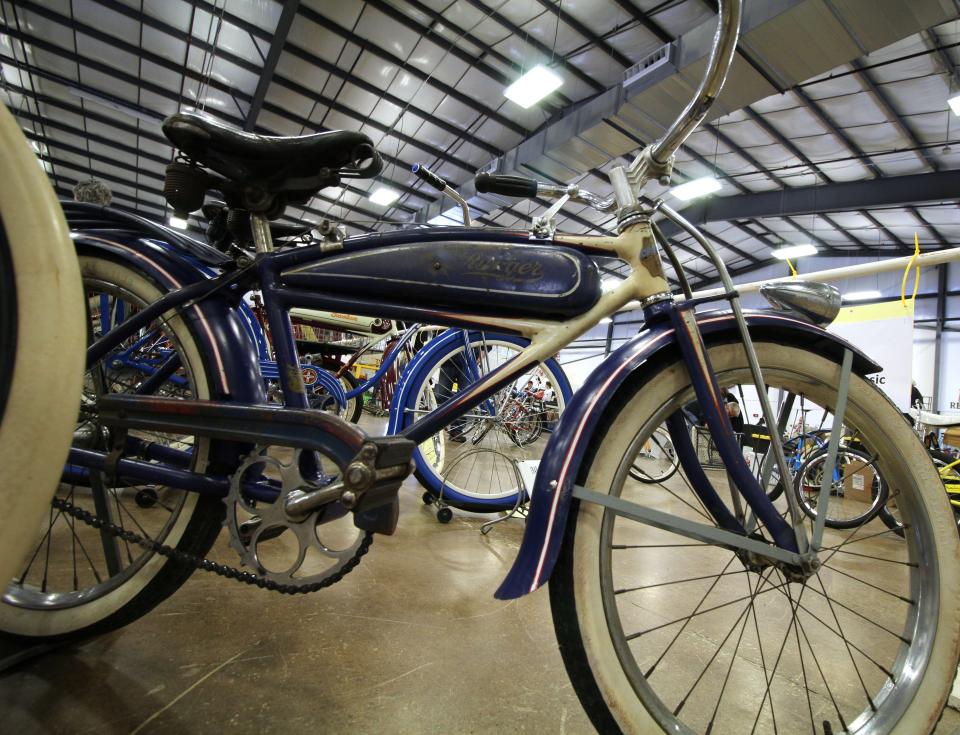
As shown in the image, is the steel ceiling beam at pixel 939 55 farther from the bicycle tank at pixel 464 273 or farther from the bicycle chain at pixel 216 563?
the bicycle chain at pixel 216 563

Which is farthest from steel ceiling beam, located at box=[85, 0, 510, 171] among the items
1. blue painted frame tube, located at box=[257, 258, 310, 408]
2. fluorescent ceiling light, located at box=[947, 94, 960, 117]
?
blue painted frame tube, located at box=[257, 258, 310, 408]

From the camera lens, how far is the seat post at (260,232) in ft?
3.10

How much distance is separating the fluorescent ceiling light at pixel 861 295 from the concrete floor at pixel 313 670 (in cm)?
1557

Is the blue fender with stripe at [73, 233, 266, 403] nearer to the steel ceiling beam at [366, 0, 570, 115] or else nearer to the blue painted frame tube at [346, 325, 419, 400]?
the blue painted frame tube at [346, 325, 419, 400]

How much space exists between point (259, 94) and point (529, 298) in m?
7.95

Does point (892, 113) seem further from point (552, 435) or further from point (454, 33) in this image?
point (552, 435)

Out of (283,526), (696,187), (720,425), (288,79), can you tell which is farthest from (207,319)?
(696,187)

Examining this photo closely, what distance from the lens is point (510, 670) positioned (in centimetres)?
97

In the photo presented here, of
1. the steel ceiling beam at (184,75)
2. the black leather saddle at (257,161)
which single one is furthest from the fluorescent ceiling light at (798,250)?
the black leather saddle at (257,161)

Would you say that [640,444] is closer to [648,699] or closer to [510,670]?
[648,699]

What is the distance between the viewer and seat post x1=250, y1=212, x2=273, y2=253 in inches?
37.3

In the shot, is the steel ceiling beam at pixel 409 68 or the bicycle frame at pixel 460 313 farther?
the steel ceiling beam at pixel 409 68

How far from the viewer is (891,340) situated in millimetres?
2602

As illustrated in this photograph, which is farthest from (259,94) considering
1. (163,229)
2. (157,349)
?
(163,229)
